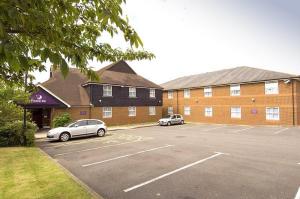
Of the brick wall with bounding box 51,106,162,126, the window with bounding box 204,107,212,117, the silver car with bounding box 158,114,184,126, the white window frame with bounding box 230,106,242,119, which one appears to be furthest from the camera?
the window with bounding box 204,107,212,117

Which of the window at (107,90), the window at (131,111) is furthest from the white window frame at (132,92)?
the window at (107,90)

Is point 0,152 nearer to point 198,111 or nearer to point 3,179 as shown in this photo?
Answer: point 3,179

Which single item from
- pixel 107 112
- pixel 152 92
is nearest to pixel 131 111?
pixel 107 112

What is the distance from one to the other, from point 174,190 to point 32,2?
5844 mm

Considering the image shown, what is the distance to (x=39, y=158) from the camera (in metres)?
10.6

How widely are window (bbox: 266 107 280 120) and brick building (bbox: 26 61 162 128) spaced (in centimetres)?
1647

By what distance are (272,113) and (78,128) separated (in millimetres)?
23504

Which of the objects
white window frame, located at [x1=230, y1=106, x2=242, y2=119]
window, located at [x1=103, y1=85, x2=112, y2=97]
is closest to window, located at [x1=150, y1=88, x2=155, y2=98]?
window, located at [x1=103, y1=85, x2=112, y2=97]

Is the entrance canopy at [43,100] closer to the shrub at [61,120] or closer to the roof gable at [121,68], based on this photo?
the shrub at [61,120]

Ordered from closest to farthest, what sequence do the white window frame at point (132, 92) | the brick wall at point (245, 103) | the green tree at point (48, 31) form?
the green tree at point (48, 31), the brick wall at point (245, 103), the white window frame at point (132, 92)

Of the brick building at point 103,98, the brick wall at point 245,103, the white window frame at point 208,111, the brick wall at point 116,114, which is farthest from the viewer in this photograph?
the white window frame at point 208,111

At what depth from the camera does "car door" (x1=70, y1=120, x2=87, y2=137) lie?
1772 centimetres

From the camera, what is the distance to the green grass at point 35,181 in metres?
5.96

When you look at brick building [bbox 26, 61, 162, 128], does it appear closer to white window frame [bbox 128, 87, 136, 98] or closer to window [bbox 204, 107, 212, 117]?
white window frame [bbox 128, 87, 136, 98]
